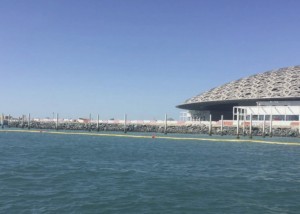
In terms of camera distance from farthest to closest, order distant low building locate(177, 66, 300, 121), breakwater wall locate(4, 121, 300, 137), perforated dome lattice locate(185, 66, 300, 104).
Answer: perforated dome lattice locate(185, 66, 300, 104), distant low building locate(177, 66, 300, 121), breakwater wall locate(4, 121, 300, 137)

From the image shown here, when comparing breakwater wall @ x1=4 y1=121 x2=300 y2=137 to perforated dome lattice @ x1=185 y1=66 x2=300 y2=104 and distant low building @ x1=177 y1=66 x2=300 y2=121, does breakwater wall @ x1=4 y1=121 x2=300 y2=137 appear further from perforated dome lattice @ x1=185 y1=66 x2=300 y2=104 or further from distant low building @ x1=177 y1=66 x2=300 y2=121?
perforated dome lattice @ x1=185 y1=66 x2=300 y2=104

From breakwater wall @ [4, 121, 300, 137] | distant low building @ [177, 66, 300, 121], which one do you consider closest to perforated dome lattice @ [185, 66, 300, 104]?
distant low building @ [177, 66, 300, 121]

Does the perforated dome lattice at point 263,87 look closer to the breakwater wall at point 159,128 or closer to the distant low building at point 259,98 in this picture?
the distant low building at point 259,98

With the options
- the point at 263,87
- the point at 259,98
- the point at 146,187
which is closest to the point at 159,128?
the point at 259,98

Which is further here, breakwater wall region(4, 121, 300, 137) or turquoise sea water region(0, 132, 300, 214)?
breakwater wall region(4, 121, 300, 137)

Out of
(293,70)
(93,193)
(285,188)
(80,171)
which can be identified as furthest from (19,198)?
(293,70)

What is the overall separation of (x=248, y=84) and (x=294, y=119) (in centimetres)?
2288

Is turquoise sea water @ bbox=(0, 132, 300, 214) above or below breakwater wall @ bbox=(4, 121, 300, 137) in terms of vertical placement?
below

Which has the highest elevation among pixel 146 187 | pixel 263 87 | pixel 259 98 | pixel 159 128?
pixel 263 87

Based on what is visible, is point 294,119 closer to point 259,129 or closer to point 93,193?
point 259,129

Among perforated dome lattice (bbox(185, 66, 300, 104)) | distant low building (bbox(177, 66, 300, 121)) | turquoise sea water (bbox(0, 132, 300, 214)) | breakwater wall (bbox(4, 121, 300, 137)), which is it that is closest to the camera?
turquoise sea water (bbox(0, 132, 300, 214))

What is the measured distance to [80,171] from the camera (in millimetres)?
25000

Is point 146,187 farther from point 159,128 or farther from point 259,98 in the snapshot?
point 259,98

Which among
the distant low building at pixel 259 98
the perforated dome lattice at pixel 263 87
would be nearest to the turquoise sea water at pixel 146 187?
the distant low building at pixel 259 98
